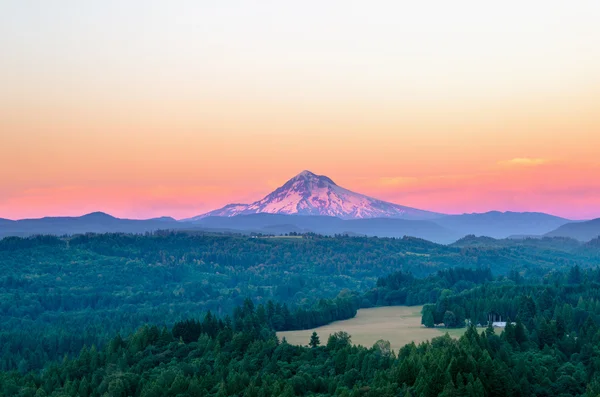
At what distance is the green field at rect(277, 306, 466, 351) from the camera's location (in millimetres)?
148413

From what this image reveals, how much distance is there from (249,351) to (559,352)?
47.6m

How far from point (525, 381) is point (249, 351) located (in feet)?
143

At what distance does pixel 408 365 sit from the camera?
3706 inches

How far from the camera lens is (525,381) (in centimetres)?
9469

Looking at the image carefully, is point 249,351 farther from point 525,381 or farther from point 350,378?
point 525,381

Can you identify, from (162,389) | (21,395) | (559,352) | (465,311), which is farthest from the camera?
(465,311)

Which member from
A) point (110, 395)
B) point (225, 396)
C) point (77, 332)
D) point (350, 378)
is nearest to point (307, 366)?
point (350, 378)

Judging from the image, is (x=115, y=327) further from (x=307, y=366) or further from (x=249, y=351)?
(x=307, y=366)

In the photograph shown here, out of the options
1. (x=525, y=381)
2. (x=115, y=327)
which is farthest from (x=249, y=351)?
(x=115, y=327)

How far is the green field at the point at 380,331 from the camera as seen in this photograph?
14841cm

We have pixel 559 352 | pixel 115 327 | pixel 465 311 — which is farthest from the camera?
pixel 115 327

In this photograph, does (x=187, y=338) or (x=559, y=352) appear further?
(x=187, y=338)

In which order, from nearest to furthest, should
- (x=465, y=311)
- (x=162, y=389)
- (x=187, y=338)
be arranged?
(x=162, y=389) < (x=187, y=338) < (x=465, y=311)

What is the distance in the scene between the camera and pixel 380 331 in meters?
165
